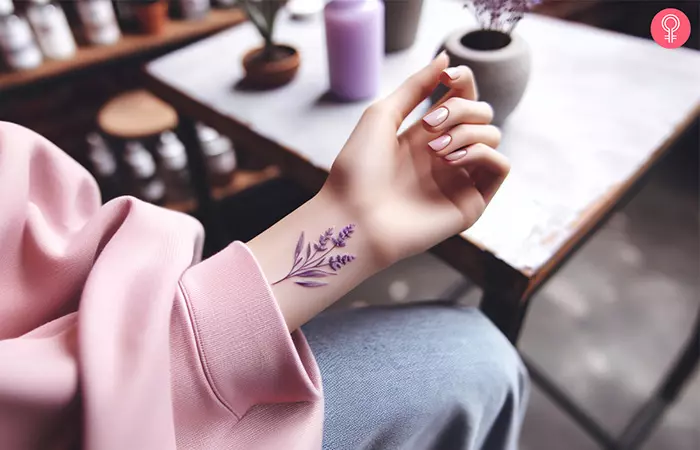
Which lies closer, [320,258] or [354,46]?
[320,258]

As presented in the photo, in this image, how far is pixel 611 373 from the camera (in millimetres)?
1128

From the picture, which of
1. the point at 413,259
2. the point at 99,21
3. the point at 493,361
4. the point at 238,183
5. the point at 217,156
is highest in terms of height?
the point at 99,21

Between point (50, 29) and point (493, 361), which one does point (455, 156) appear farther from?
point (50, 29)

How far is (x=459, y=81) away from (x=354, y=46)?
24 cm

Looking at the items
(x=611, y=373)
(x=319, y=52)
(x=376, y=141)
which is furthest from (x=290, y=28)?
(x=611, y=373)

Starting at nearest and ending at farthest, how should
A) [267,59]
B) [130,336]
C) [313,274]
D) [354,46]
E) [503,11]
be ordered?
[130,336] < [313,274] < [503,11] < [354,46] < [267,59]

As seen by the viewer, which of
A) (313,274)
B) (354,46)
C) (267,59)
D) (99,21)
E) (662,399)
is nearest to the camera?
(313,274)

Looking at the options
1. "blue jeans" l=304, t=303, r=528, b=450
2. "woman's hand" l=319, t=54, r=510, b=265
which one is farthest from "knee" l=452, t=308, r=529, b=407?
"woman's hand" l=319, t=54, r=510, b=265

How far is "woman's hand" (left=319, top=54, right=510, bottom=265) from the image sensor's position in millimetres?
484

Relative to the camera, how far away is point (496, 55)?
0.60 meters

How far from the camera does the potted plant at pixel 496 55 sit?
60 cm

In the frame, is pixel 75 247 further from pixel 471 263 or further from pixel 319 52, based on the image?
pixel 319 52

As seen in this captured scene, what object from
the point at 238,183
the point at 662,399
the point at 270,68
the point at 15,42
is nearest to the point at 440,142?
the point at 270,68

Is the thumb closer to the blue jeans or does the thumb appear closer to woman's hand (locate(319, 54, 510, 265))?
woman's hand (locate(319, 54, 510, 265))
